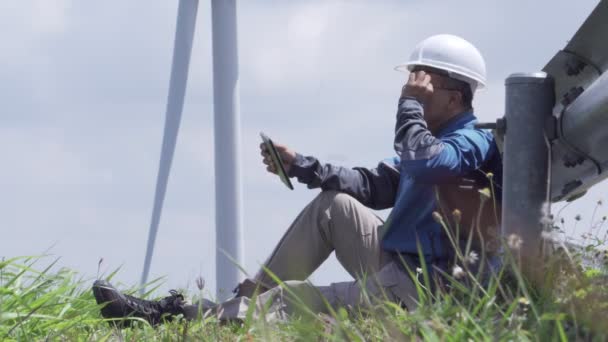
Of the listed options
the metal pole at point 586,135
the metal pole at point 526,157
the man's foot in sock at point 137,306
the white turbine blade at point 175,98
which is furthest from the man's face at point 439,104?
the white turbine blade at point 175,98

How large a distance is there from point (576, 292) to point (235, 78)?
8638 mm

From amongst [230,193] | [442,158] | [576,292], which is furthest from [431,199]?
[230,193]

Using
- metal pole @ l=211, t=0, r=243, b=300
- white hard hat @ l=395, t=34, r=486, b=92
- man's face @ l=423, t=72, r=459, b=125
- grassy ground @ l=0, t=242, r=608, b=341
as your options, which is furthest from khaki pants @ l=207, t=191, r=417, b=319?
metal pole @ l=211, t=0, r=243, b=300

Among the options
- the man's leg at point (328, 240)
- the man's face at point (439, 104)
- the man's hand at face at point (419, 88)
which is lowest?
the man's leg at point (328, 240)

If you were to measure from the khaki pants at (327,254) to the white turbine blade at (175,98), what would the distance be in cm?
475

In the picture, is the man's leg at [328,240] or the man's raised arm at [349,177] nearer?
the man's leg at [328,240]

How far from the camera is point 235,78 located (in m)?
11.6

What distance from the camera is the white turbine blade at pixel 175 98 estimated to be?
11.1m

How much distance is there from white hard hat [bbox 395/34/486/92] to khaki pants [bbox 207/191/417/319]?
0.88 m

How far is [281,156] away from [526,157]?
2457 mm

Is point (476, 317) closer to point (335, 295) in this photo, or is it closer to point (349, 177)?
point (335, 295)

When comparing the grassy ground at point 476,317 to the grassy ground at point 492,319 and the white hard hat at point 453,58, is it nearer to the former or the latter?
the grassy ground at point 492,319

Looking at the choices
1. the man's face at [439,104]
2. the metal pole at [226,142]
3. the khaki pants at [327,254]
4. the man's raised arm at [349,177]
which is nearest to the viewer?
the khaki pants at [327,254]

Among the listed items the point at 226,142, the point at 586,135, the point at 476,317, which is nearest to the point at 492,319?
the point at 476,317
